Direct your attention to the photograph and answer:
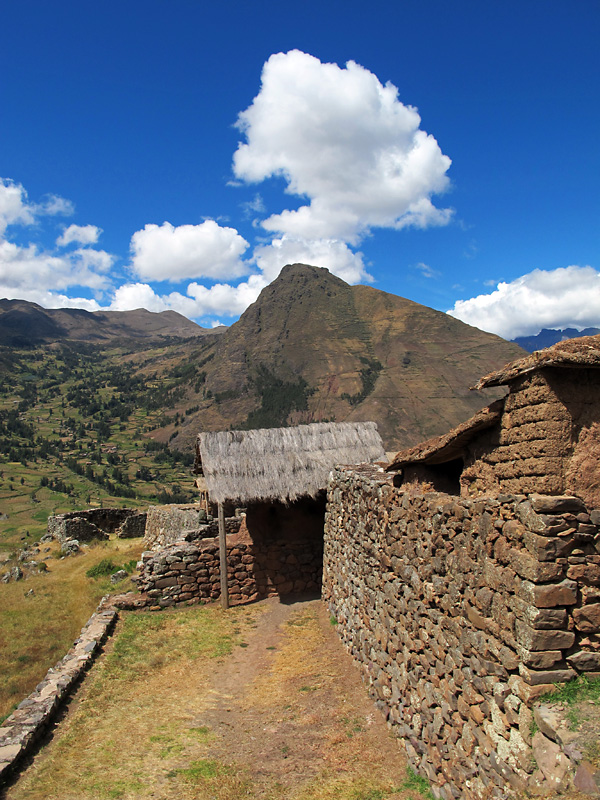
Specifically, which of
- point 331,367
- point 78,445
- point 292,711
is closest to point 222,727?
point 292,711

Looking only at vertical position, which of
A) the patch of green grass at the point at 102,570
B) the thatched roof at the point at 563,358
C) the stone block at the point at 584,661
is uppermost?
the thatched roof at the point at 563,358

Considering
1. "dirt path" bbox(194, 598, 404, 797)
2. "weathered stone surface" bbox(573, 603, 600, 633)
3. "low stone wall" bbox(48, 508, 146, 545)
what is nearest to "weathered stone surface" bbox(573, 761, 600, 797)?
"weathered stone surface" bbox(573, 603, 600, 633)

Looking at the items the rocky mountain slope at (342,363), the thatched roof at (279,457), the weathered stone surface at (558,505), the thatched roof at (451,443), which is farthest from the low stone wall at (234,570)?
the rocky mountain slope at (342,363)

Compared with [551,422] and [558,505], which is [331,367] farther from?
[558,505]

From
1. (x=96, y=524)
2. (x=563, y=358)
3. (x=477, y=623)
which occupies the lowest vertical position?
(x=96, y=524)

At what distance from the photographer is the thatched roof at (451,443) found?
4688mm

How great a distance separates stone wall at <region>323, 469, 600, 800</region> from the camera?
340 centimetres

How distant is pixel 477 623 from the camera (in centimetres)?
412

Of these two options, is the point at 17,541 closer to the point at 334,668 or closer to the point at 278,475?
the point at 278,475

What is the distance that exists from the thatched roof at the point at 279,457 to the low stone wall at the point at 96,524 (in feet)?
54.3

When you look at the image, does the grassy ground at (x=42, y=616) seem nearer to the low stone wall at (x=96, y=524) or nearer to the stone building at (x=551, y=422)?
the low stone wall at (x=96, y=524)

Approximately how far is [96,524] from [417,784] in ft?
86.8

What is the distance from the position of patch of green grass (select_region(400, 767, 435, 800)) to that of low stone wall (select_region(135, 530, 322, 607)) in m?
7.05

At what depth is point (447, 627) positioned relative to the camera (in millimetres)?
4684
